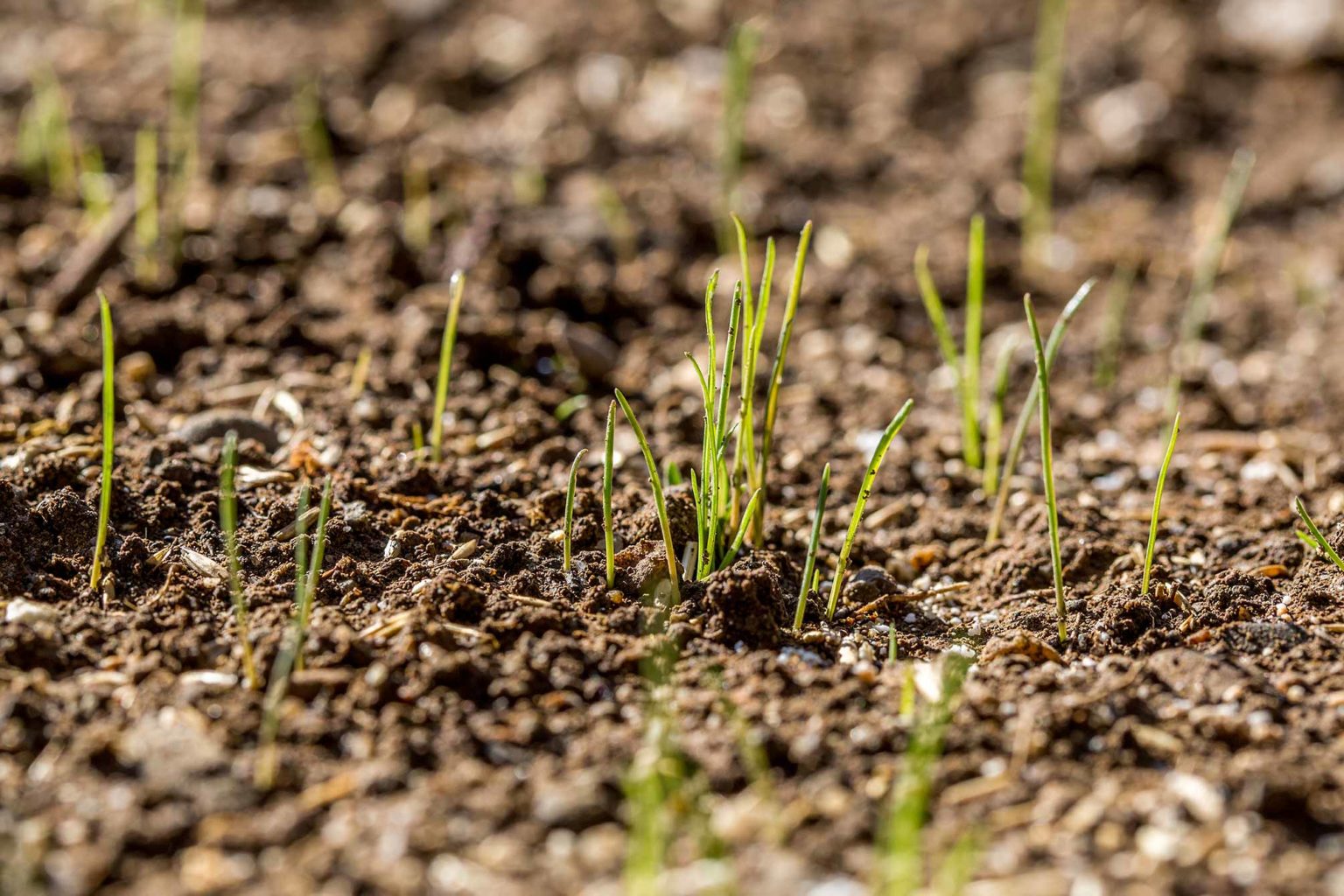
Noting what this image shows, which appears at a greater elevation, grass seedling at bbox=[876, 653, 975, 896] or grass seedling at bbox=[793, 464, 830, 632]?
grass seedling at bbox=[793, 464, 830, 632]

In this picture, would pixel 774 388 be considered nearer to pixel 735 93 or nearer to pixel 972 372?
pixel 972 372

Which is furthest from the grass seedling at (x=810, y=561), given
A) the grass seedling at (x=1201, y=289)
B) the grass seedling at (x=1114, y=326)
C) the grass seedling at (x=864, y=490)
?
the grass seedling at (x=1114, y=326)

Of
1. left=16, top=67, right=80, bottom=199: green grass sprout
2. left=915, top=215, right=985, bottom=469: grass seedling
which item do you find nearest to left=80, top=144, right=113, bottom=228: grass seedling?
left=16, top=67, right=80, bottom=199: green grass sprout


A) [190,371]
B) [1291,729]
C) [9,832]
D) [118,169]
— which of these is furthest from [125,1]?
[1291,729]

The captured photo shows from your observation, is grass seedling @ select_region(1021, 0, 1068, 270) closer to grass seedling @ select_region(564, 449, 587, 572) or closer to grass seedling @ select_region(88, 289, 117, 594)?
grass seedling @ select_region(564, 449, 587, 572)

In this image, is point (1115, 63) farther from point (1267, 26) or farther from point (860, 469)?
point (860, 469)

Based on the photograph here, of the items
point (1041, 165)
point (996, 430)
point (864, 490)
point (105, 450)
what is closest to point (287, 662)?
point (105, 450)

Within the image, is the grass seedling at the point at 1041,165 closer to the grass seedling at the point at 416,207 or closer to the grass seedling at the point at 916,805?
the grass seedling at the point at 416,207

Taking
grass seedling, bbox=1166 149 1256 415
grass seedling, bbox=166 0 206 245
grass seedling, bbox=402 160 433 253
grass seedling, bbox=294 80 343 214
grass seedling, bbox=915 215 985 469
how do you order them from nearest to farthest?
grass seedling, bbox=915 215 985 469, grass seedling, bbox=1166 149 1256 415, grass seedling, bbox=166 0 206 245, grass seedling, bbox=402 160 433 253, grass seedling, bbox=294 80 343 214
